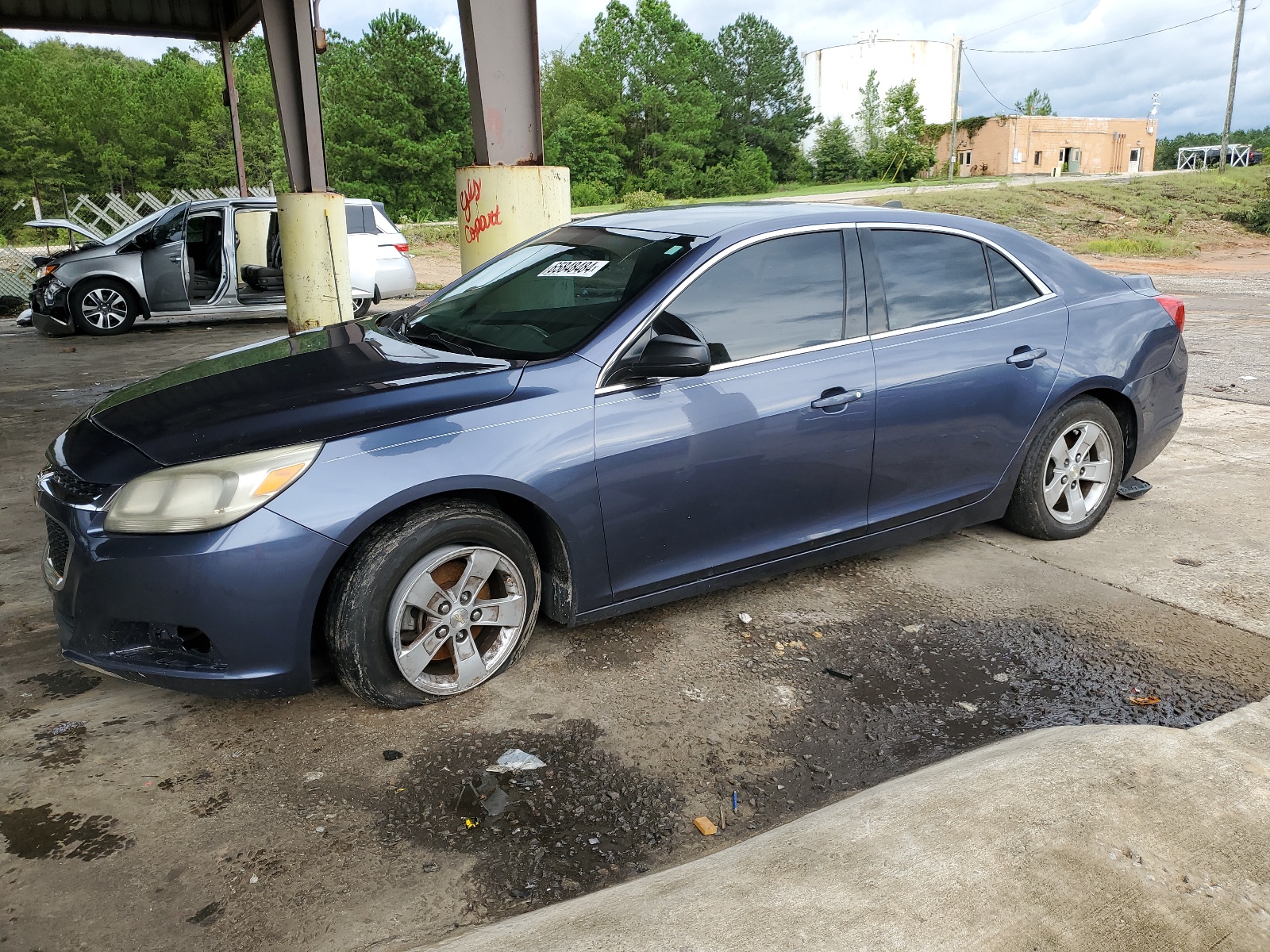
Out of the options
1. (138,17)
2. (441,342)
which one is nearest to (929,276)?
(441,342)

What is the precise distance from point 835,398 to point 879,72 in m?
101

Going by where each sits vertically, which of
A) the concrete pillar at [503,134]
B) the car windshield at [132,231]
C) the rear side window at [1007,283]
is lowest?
the rear side window at [1007,283]

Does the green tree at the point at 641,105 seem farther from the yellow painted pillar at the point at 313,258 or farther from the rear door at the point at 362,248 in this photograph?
the yellow painted pillar at the point at 313,258

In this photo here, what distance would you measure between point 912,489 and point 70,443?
3157 millimetres

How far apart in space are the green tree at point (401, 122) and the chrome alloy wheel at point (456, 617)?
1999 inches

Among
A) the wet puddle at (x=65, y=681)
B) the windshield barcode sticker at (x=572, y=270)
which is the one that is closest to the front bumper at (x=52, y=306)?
the wet puddle at (x=65, y=681)

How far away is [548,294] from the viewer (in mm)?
3949

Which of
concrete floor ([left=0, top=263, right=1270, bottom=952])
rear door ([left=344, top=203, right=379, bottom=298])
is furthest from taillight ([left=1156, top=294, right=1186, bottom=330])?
rear door ([left=344, top=203, right=379, bottom=298])

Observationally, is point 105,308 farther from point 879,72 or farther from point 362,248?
point 879,72

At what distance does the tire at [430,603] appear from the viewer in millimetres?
3066

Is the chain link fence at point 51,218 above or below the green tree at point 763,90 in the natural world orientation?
below

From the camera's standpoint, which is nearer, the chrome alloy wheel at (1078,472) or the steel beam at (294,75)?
the chrome alloy wheel at (1078,472)

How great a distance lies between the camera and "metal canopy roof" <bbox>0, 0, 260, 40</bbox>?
679 inches

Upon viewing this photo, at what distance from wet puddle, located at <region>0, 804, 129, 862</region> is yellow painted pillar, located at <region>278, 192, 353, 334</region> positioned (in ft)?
24.4
